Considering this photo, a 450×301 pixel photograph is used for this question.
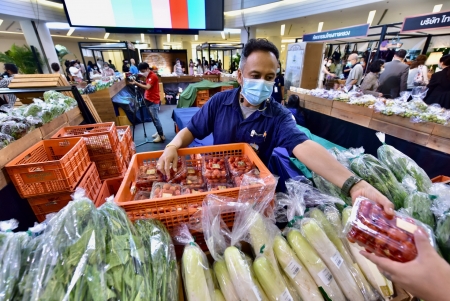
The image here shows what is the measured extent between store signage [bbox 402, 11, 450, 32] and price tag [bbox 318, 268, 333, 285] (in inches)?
190

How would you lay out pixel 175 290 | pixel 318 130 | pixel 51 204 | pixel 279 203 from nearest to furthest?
pixel 175 290 < pixel 279 203 < pixel 51 204 < pixel 318 130

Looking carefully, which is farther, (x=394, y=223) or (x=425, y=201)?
(x=425, y=201)

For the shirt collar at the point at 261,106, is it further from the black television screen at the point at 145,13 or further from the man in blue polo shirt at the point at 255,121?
Result: the black television screen at the point at 145,13

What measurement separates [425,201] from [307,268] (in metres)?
0.71

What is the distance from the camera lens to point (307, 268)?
88 cm

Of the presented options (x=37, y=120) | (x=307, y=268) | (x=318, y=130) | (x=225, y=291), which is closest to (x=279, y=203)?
(x=307, y=268)

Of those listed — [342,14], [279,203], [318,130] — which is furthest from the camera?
[342,14]

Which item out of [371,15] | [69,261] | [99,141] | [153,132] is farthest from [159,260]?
[371,15]

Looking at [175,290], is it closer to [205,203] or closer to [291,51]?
[205,203]

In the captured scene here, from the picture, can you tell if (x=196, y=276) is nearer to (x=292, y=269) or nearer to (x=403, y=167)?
(x=292, y=269)

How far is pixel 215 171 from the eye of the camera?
143 centimetres

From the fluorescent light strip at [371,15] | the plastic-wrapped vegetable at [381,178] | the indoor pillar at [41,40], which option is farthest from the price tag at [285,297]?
the indoor pillar at [41,40]

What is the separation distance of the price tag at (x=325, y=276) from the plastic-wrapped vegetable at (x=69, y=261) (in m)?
0.80

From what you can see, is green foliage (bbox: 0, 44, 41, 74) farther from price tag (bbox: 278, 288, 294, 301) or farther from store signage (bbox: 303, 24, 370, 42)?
price tag (bbox: 278, 288, 294, 301)
